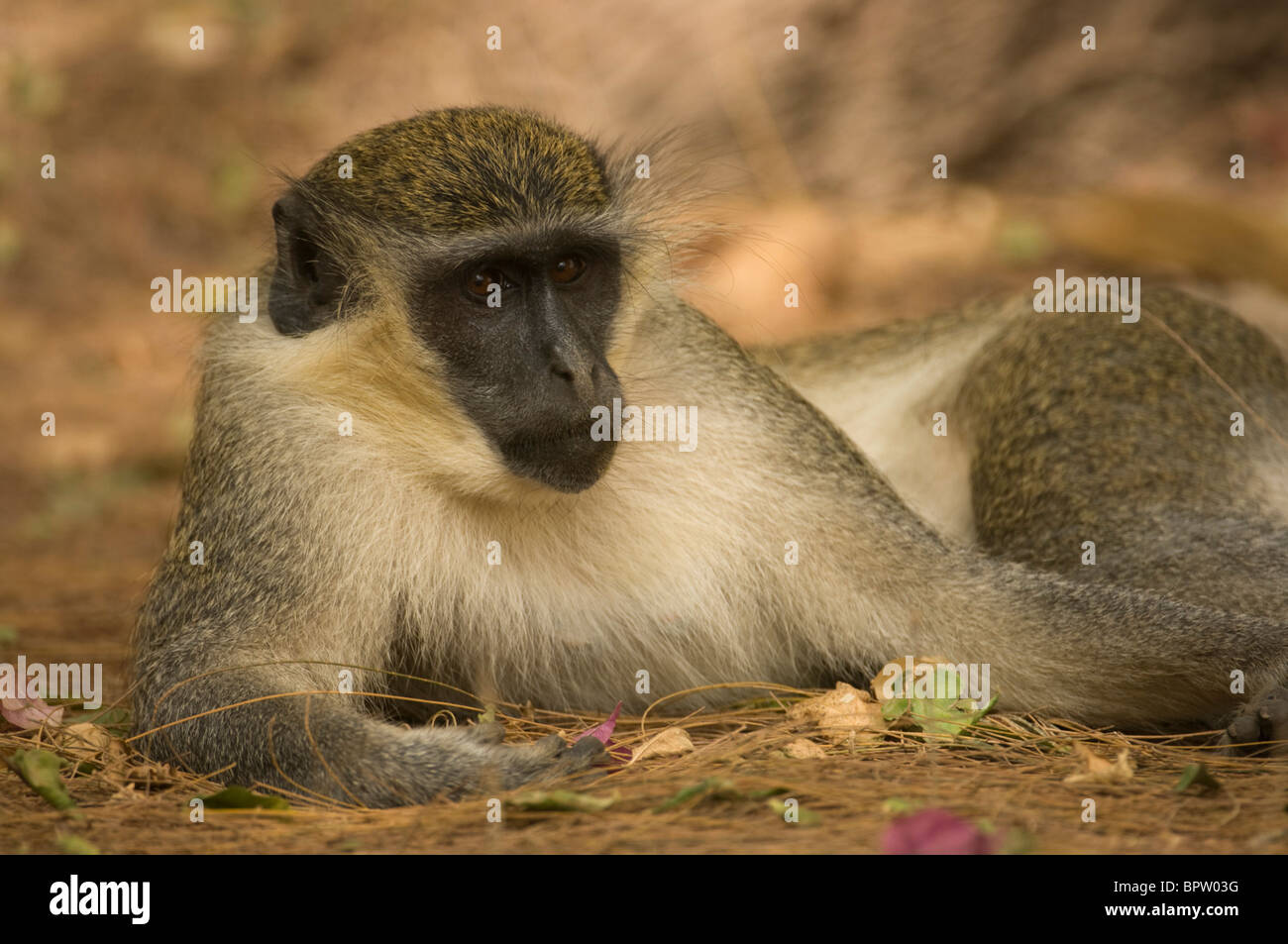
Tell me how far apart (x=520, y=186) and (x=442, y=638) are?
1.26 m

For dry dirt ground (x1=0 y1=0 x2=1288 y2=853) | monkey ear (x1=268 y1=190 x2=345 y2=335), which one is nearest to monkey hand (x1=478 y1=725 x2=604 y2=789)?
monkey ear (x1=268 y1=190 x2=345 y2=335)

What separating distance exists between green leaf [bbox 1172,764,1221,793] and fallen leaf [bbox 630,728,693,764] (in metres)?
1.23

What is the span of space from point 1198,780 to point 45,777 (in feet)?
9.05

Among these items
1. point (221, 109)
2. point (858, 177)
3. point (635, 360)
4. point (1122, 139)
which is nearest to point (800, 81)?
point (858, 177)

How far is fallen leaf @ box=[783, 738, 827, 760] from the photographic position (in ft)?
11.6

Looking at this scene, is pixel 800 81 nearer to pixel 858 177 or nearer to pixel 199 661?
pixel 858 177

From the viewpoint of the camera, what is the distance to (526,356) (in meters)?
3.49

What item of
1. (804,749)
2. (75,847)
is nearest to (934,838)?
(804,749)

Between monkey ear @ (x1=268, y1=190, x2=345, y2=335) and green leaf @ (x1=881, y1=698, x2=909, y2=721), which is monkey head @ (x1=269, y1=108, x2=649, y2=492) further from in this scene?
green leaf @ (x1=881, y1=698, x2=909, y2=721)

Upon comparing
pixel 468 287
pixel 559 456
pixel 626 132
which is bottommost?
pixel 559 456

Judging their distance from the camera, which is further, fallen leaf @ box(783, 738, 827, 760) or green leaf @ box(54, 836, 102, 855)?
fallen leaf @ box(783, 738, 827, 760)

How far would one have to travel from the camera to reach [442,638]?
3.80m

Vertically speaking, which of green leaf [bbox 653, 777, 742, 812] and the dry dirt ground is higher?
the dry dirt ground

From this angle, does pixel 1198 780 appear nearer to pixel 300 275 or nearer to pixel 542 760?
pixel 542 760
